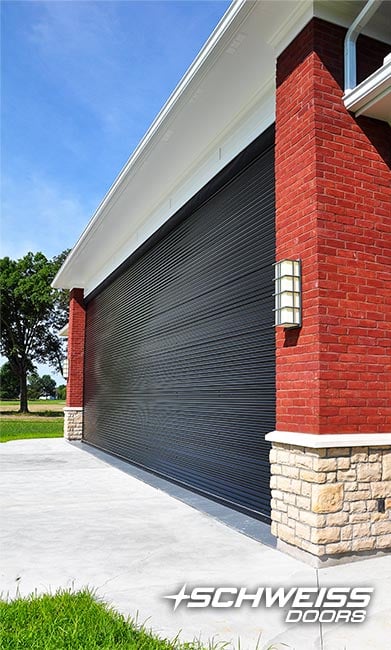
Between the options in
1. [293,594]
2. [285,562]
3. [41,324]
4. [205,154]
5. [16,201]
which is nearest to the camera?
[293,594]

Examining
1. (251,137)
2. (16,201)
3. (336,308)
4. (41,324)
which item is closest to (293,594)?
(336,308)

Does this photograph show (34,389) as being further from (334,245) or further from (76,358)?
(334,245)

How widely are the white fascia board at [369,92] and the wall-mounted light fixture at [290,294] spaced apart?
4.62 ft

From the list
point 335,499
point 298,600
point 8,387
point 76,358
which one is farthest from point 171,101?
point 8,387

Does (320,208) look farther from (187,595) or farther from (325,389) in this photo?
(187,595)

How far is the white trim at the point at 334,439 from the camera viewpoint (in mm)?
4492

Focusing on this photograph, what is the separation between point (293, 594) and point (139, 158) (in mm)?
5804

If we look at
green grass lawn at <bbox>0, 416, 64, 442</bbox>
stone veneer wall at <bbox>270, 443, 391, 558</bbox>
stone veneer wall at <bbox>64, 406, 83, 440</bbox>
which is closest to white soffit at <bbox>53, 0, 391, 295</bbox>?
stone veneer wall at <bbox>270, 443, 391, 558</bbox>

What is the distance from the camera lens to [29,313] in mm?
34875

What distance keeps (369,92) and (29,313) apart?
106 feet

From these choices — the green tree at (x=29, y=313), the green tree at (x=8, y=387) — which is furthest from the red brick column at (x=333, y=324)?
the green tree at (x=8, y=387)

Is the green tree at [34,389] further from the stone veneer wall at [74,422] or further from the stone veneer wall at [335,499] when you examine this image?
the stone veneer wall at [335,499]

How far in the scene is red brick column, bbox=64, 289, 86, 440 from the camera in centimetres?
1631

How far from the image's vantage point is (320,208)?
15.8 feet
